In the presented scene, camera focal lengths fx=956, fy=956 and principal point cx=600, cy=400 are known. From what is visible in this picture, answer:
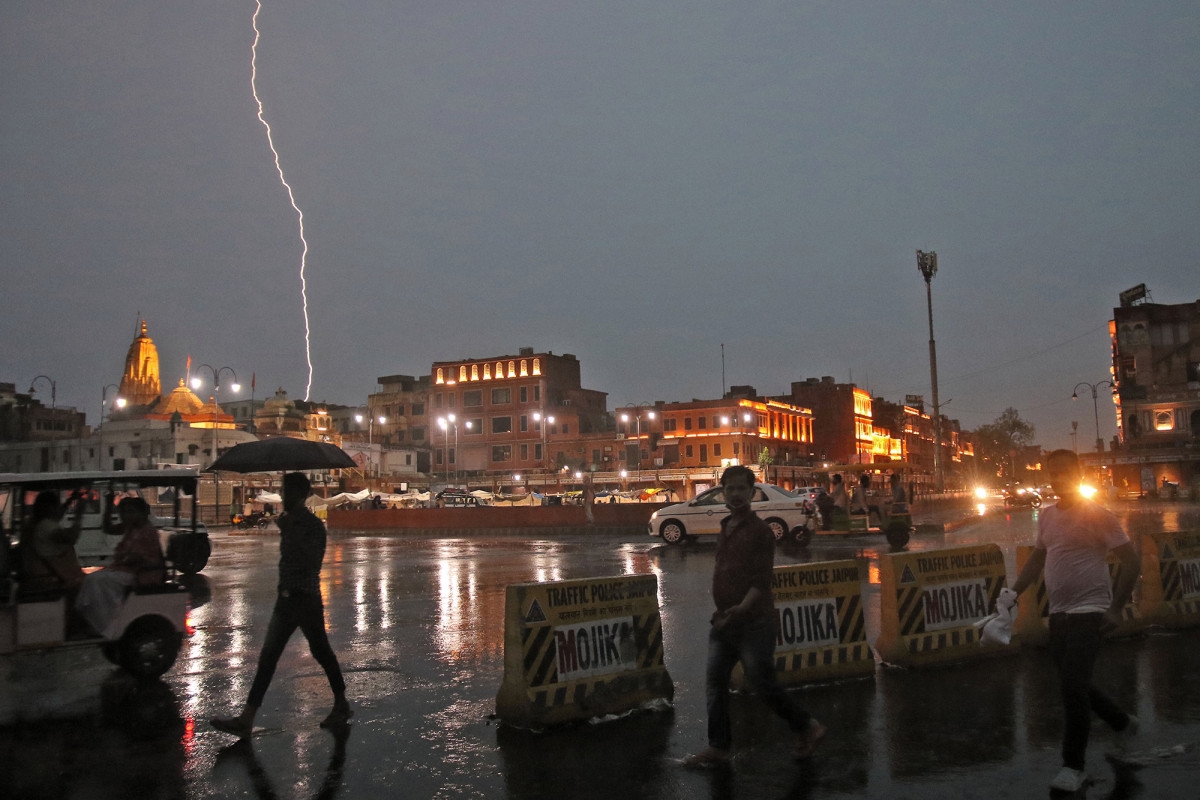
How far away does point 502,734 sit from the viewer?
22.7 ft

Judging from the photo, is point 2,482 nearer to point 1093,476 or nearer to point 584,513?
point 584,513

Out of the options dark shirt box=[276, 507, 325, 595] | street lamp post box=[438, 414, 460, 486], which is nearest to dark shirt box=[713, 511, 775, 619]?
dark shirt box=[276, 507, 325, 595]

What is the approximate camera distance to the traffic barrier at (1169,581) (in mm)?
10367

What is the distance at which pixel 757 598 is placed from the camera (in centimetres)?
581

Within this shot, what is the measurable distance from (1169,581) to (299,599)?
9.18 metres

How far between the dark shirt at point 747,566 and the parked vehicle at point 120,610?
5.35 metres

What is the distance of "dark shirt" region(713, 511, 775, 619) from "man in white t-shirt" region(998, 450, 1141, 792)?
1.60 metres

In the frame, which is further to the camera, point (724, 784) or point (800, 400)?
point (800, 400)

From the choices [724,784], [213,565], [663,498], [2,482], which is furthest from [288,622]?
[663,498]

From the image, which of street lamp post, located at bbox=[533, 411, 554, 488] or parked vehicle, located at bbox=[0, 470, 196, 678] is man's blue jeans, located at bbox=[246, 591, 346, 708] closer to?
parked vehicle, located at bbox=[0, 470, 196, 678]

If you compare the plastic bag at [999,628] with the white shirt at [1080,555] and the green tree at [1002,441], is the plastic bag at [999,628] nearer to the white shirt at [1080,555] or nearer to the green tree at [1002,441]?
the white shirt at [1080,555]

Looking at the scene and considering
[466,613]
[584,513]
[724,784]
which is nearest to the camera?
[724,784]

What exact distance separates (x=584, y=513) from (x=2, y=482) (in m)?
29.7

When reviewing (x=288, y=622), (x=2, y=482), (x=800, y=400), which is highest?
(x=800, y=400)
